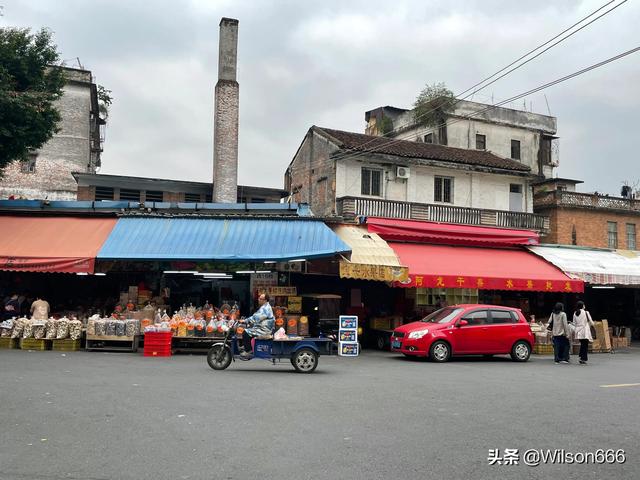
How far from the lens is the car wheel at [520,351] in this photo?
57.5 feet

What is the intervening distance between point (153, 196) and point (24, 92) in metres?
9.19

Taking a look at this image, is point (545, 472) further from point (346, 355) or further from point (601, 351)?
point (601, 351)

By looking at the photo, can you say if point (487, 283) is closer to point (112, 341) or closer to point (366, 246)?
point (366, 246)

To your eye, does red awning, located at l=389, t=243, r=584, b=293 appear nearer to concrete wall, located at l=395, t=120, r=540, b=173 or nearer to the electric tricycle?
the electric tricycle

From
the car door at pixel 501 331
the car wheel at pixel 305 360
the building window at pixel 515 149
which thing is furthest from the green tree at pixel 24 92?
the building window at pixel 515 149

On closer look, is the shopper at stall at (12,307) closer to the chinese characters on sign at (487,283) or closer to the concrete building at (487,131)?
the chinese characters on sign at (487,283)

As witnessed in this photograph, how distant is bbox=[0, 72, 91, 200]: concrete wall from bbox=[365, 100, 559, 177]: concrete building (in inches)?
721

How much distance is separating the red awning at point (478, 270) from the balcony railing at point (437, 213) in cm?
322

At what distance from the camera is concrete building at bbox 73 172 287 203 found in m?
25.9

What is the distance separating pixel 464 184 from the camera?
28.9 meters

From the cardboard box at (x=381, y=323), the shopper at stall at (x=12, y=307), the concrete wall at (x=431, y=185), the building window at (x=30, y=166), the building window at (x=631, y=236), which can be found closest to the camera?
the shopper at stall at (x=12, y=307)

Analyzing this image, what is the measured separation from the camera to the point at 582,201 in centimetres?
3306

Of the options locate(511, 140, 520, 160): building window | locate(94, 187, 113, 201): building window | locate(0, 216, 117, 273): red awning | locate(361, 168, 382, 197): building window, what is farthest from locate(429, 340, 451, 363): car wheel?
locate(511, 140, 520, 160): building window

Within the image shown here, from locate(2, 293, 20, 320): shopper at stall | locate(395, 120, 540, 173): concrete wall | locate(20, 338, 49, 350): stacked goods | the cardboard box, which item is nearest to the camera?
locate(20, 338, 49, 350): stacked goods
